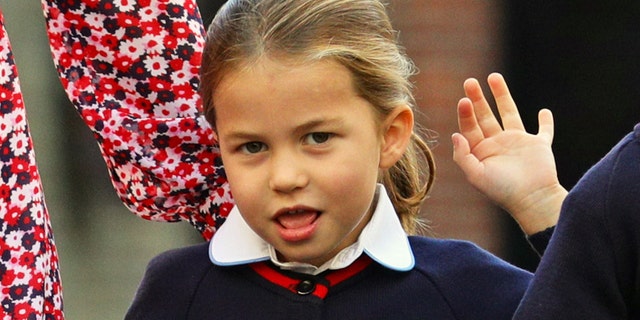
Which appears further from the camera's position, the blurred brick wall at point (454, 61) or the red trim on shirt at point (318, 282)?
the blurred brick wall at point (454, 61)

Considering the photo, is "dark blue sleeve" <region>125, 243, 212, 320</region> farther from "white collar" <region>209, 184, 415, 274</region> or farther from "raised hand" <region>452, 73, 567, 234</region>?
"raised hand" <region>452, 73, 567, 234</region>

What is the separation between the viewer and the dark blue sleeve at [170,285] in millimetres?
2879

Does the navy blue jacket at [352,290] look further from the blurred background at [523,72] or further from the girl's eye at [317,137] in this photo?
the blurred background at [523,72]

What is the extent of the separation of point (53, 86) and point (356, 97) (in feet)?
18.5

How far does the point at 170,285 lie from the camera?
2908 millimetres

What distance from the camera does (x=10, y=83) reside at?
2.90 meters

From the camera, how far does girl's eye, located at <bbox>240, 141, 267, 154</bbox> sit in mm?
2756

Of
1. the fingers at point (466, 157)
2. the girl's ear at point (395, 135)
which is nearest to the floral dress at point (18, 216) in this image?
the girl's ear at point (395, 135)

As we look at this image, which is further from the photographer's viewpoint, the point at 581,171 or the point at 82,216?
the point at 82,216

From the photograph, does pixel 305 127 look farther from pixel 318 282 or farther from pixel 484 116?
pixel 484 116

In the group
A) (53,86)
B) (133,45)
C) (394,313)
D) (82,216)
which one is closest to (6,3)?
(53,86)

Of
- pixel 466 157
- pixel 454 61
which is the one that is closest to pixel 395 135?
pixel 466 157

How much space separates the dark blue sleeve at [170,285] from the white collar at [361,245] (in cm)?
4

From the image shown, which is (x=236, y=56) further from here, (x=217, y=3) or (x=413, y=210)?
(x=217, y=3)
